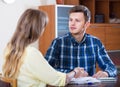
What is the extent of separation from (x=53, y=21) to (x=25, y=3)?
540 mm

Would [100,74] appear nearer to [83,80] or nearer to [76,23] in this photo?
[83,80]

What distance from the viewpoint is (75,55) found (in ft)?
8.63

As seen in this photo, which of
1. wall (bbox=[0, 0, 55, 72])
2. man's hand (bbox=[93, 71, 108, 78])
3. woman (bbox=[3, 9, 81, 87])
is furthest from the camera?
wall (bbox=[0, 0, 55, 72])

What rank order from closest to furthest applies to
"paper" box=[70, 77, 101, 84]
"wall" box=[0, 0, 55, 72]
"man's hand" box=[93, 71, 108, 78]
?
"paper" box=[70, 77, 101, 84] → "man's hand" box=[93, 71, 108, 78] → "wall" box=[0, 0, 55, 72]

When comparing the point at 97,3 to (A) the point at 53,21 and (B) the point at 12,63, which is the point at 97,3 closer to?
(A) the point at 53,21

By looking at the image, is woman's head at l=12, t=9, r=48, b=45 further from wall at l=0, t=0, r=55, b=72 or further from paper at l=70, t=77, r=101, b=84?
wall at l=0, t=0, r=55, b=72

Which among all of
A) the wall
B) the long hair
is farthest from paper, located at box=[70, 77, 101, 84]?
the wall

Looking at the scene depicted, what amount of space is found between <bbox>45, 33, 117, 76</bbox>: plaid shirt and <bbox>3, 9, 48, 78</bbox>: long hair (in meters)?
0.72

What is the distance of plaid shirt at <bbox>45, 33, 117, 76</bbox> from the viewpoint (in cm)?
261

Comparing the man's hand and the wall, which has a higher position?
the wall

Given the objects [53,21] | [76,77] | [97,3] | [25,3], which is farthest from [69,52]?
[97,3]

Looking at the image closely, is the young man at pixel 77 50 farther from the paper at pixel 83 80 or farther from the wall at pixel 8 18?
the wall at pixel 8 18

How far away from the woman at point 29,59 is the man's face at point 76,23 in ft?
2.17

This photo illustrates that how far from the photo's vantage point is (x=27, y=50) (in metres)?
1.83
